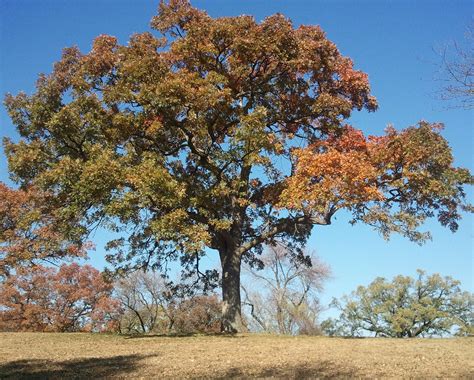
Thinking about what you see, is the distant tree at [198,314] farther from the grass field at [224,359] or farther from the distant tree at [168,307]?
the grass field at [224,359]

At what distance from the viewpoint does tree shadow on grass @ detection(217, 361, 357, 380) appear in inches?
320

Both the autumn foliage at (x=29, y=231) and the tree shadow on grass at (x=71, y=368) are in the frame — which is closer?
the tree shadow on grass at (x=71, y=368)

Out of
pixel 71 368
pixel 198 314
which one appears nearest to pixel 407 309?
pixel 198 314

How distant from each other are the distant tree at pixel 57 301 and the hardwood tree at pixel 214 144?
894 inches

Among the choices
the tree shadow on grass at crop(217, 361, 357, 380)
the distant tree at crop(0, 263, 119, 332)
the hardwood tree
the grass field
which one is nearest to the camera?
the tree shadow on grass at crop(217, 361, 357, 380)

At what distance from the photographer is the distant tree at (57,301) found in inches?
1480

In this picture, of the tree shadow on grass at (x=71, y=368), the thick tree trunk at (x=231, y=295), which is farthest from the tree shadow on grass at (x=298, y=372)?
the thick tree trunk at (x=231, y=295)

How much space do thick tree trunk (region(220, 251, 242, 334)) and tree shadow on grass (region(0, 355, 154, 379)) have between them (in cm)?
708

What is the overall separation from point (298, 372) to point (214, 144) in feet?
33.9

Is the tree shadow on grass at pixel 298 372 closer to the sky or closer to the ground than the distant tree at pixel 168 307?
closer to the ground

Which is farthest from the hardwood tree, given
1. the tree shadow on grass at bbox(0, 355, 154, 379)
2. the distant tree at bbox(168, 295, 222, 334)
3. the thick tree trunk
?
the distant tree at bbox(168, 295, 222, 334)

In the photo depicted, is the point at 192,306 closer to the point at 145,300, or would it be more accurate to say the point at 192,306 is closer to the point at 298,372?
the point at 145,300

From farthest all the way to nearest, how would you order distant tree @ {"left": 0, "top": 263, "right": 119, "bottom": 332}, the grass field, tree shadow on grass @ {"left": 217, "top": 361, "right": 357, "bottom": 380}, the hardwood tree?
1. distant tree @ {"left": 0, "top": 263, "right": 119, "bottom": 332}
2. the hardwood tree
3. the grass field
4. tree shadow on grass @ {"left": 217, "top": 361, "right": 357, "bottom": 380}

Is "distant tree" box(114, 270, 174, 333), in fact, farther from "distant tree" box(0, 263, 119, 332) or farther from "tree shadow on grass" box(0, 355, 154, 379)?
"tree shadow on grass" box(0, 355, 154, 379)
